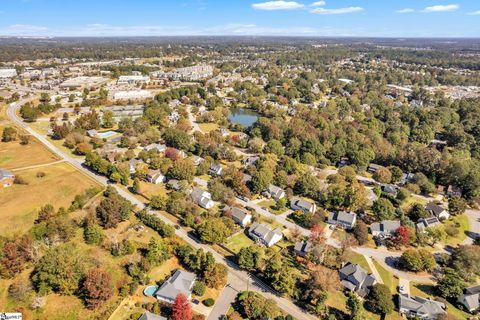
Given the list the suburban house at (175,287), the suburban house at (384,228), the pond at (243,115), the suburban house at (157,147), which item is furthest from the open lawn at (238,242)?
the pond at (243,115)

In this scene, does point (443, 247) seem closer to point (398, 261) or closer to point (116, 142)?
point (398, 261)

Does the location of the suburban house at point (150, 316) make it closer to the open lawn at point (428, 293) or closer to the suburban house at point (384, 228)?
the open lawn at point (428, 293)

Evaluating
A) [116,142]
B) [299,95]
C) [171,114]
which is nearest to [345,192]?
[116,142]

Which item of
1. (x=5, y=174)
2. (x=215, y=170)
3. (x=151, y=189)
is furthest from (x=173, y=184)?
(x=5, y=174)

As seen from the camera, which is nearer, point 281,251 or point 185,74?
point 281,251

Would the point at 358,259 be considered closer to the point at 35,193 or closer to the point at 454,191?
the point at 454,191

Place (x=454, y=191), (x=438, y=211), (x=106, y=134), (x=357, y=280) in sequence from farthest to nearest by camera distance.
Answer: (x=106, y=134) < (x=454, y=191) < (x=438, y=211) < (x=357, y=280)

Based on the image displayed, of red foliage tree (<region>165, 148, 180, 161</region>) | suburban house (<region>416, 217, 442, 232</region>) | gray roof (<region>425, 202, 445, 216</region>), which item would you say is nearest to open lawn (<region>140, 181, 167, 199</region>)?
red foliage tree (<region>165, 148, 180, 161</region>)

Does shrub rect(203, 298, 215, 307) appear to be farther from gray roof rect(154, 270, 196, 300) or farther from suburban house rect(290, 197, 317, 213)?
suburban house rect(290, 197, 317, 213)
